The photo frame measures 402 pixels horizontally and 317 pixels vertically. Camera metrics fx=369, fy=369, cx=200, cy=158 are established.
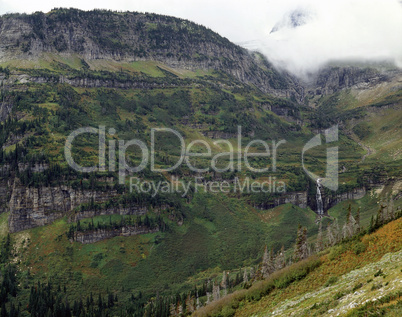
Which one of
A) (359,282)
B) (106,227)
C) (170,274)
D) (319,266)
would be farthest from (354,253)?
(106,227)

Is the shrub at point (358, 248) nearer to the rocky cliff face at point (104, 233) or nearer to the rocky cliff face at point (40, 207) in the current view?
the rocky cliff face at point (104, 233)

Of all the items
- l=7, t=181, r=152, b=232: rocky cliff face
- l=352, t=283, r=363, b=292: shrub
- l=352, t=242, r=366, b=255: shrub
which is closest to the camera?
l=352, t=283, r=363, b=292: shrub

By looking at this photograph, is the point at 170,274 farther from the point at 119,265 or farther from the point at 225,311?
the point at 225,311

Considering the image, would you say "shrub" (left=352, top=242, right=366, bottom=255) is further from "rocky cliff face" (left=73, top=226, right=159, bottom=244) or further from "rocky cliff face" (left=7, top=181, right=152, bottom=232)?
"rocky cliff face" (left=7, top=181, right=152, bottom=232)

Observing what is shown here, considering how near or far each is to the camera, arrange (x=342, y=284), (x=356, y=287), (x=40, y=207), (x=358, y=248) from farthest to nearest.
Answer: (x=40, y=207) < (x=358, y=248) < (x=342, y=284) < (x=356, y=287)

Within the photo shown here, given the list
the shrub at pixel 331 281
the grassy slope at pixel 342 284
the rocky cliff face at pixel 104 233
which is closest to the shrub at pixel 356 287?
the grassy slope at pixel 342 284

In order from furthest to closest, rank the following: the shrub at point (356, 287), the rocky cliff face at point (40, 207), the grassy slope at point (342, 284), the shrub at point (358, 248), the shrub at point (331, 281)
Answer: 1. the rocky cliff face at point (40, 207)
2. the shrub at point (358, 248)
3. the shrub at point (331, 281)
4. the shrub at point (356, 287)
5. the grassy slope at point (342, 284)

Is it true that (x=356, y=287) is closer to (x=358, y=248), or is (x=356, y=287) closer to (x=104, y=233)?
(x=358, y=248)

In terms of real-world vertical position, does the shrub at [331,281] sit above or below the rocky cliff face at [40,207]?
above

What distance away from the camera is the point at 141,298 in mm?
158625

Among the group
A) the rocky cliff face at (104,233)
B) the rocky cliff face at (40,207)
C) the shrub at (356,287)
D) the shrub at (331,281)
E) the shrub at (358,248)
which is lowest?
the rocky cliff face at (104,233)

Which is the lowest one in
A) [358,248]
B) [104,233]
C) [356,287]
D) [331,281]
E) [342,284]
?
[104,233]

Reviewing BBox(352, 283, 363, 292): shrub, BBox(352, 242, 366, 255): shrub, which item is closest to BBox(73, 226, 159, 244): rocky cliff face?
BBox(352, 242, 366, 255): shrub

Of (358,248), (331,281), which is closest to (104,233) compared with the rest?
(358,248)
